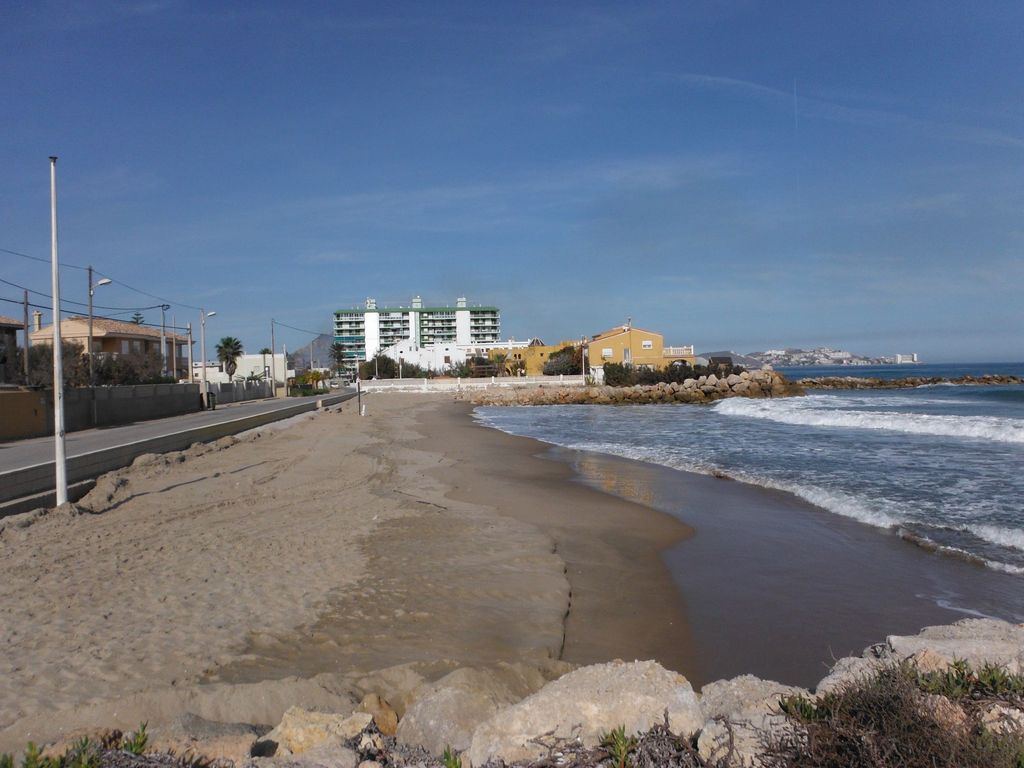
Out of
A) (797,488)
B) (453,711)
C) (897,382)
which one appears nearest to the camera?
(453,711)

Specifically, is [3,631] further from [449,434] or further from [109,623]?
[449,434]

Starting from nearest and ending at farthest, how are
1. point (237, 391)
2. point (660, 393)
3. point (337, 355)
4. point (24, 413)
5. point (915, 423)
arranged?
point (24, 413), point (915, 423), point (237, 391), point (660, 393), point (337, 355)

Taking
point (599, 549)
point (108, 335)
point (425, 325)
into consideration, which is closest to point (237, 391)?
point (108, 335)

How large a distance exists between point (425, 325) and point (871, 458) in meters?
116

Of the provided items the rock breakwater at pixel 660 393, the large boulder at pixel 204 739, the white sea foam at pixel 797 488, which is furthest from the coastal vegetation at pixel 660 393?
the large boulder at pixel 204 739

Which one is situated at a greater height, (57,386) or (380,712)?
(57,386)

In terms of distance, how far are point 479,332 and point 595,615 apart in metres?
125

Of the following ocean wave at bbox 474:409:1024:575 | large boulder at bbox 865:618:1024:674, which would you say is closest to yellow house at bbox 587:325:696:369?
ocean wave at bbox 474:409:1024:575

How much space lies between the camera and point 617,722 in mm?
3385

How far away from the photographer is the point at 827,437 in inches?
944

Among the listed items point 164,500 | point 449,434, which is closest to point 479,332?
point 449,434

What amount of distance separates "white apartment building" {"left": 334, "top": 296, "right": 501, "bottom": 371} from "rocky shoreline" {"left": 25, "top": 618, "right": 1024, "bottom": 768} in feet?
411

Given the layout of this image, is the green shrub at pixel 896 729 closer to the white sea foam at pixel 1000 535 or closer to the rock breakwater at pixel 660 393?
the white sea foam at pixel 1000 535

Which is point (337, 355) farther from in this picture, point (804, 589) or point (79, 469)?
point (804, 589)
